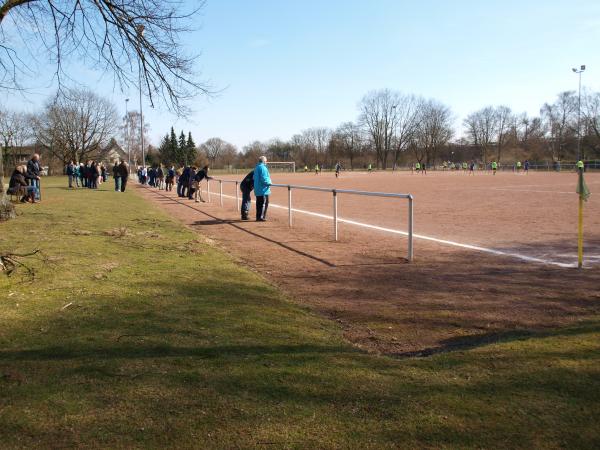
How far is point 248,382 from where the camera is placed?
10.6ft

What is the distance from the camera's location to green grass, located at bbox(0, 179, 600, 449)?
103 inches

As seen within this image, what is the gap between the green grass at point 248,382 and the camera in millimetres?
2627

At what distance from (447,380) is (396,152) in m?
122

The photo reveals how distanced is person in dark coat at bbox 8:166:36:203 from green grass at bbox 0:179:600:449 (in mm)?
14646

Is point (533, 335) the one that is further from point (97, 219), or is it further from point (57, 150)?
point (57, 150)

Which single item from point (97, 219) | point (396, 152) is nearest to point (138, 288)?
point (97, 219)

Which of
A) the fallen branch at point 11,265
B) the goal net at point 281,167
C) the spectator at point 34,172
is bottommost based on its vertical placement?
the fallen branch at point 11,265

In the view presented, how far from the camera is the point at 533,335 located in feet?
14.4

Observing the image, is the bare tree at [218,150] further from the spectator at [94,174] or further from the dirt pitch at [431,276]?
the dirt pitch at [431,276]

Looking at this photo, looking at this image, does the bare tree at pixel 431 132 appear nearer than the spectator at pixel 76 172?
No

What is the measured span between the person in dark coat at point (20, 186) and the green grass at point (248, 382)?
48.1 ft

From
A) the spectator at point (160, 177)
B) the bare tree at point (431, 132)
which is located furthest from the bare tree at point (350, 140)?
the spectator at point (160, 177)

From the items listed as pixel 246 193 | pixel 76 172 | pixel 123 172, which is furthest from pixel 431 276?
pixel 76 172

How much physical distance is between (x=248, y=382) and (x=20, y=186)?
1811cm
